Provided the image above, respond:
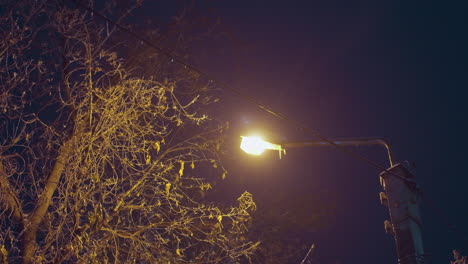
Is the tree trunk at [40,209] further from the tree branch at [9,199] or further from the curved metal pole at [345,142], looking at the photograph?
the curved metal pole at [345,142]

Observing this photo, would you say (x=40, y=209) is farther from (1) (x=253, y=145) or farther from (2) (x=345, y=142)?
(2) (x=345, y=142)

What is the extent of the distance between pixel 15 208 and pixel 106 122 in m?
2.02

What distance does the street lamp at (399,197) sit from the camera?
5207 millimetres

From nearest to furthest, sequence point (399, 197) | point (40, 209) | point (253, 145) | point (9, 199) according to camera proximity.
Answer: point (399, 197), point (253, 145), point (9, 199), point (40, 209)

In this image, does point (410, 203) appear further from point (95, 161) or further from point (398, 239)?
point (95, 161)

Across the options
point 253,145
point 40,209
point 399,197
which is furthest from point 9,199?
point 399,197

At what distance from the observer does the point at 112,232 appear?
6359 mm

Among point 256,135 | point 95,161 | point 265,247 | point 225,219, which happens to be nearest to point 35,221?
point 95,161

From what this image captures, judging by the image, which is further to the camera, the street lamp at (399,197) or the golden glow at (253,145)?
the golden glow at (253,145)

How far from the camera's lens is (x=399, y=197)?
5.55 m

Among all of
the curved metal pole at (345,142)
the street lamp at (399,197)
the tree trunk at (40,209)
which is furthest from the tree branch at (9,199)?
the curved metal pole at (345,142)

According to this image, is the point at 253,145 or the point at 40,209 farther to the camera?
the point at 40,209

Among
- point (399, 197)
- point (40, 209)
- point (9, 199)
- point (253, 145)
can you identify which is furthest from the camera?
point (40, 209)

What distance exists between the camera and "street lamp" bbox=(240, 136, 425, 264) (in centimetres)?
521
